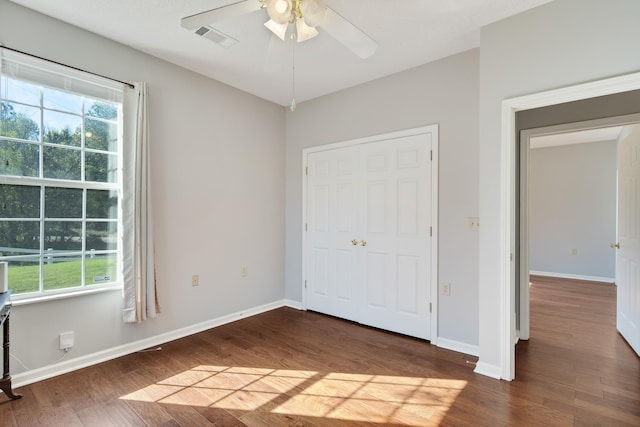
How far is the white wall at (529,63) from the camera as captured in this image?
6.48 feet

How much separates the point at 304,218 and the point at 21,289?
2.75 metres

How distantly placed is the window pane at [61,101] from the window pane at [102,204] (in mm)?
669

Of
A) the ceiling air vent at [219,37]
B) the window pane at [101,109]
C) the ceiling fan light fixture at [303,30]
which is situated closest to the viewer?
the ceiling fan light fixture at [303,30]

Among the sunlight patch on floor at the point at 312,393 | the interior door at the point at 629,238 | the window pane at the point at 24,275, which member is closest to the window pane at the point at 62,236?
the window pane at the point at 24,275

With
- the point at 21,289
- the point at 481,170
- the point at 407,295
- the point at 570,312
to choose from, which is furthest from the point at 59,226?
the point at 570,312

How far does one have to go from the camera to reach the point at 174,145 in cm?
314

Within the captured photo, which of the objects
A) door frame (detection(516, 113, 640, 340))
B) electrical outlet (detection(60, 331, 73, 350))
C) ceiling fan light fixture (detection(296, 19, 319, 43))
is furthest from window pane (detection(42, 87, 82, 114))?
door frame (detection(516, 113, 640, 340))

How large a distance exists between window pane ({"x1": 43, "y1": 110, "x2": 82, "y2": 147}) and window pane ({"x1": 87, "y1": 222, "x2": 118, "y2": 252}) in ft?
2.24

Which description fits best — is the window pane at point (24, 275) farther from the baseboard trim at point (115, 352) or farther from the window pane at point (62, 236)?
the baseboard trim at point (115, 352)

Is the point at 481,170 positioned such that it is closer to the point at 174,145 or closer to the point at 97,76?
the point at 174,145

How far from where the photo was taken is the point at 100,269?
106 inches

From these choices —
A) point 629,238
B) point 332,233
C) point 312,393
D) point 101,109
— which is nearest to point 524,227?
point 629,238

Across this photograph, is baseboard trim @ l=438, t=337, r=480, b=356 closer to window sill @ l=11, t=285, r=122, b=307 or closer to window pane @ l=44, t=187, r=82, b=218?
window sill @ l=11, t=285, r=122, b=307

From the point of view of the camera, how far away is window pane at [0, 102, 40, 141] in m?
2.21
